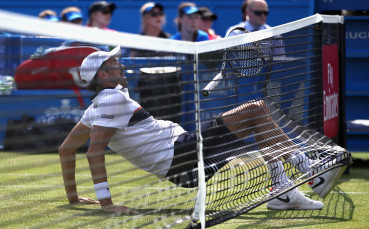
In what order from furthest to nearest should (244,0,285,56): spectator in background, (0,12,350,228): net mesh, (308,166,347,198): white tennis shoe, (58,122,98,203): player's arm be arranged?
(244,0,285,56): spectator in background
(308,166,347,198): white tennis shoe
(58,122,98,203): player's arm
(0,12,350,228): net mesh

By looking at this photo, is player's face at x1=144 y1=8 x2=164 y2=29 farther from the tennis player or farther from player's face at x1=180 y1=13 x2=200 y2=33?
the tennis player

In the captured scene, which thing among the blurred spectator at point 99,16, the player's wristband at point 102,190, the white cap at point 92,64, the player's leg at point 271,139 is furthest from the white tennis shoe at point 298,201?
the blurred spectator at point 99,16

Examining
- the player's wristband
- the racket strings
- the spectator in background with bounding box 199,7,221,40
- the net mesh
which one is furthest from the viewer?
the spectator in background with bounding box 199,7,221,40

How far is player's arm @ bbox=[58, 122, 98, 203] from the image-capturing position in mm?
5312

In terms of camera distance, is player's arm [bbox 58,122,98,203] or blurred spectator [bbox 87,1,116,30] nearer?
player's arm [bbox 58,122,98,203]

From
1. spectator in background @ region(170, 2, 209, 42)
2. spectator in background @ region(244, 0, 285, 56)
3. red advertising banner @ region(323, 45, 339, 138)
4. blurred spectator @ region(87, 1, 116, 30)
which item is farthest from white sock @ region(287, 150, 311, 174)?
blurred spectator @ region(87, 1, 116, 30)

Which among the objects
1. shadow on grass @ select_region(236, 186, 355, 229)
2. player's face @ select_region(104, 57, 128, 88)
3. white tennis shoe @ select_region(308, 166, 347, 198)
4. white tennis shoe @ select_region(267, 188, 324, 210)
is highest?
player's face @ select_region(104, 57, 128, 88)

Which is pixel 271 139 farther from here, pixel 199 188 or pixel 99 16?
pixel 99 16

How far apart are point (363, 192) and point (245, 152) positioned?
189 cm

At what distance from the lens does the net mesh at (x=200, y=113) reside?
3932 mm

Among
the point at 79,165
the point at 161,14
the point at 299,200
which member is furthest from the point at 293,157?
the point at 161,14

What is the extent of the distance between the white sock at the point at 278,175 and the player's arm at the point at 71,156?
1.38 metres

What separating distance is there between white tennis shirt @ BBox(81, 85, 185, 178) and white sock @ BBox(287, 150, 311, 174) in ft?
3.38

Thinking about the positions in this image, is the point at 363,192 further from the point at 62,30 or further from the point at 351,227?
the point at 62,30
